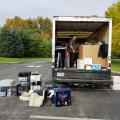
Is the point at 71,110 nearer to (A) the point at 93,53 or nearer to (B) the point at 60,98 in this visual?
(B) the point at 60,98

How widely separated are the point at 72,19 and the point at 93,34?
3583mm

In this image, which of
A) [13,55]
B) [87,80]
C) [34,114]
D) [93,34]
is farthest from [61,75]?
[13,55]

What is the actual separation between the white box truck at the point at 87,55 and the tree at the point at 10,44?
205 feet

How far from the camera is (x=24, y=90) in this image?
14.3 meters

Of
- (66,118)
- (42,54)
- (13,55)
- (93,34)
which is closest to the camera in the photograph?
(66,118)

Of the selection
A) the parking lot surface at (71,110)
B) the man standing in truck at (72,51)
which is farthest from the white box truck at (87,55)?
the parking lot surface at (71,110)

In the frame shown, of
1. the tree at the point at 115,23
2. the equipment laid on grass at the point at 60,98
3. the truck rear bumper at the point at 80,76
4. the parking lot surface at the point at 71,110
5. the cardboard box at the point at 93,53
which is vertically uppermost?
the tree at the point at 115,23

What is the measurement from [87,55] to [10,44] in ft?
211

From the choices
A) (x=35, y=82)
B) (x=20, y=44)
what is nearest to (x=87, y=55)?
(x=35, y=82)

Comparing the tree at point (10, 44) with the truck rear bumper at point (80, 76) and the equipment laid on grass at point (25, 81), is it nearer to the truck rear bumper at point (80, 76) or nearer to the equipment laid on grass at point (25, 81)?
the truck rear bumper at point (80, 76)

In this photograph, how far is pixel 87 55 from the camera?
1683 cm

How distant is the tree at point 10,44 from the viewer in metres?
80.1

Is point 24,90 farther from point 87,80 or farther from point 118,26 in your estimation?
point 118,26

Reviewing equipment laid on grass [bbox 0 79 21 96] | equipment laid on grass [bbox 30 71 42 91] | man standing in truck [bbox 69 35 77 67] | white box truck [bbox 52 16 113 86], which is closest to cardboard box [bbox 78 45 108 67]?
white box truck [bbox 52 16 113 86]
